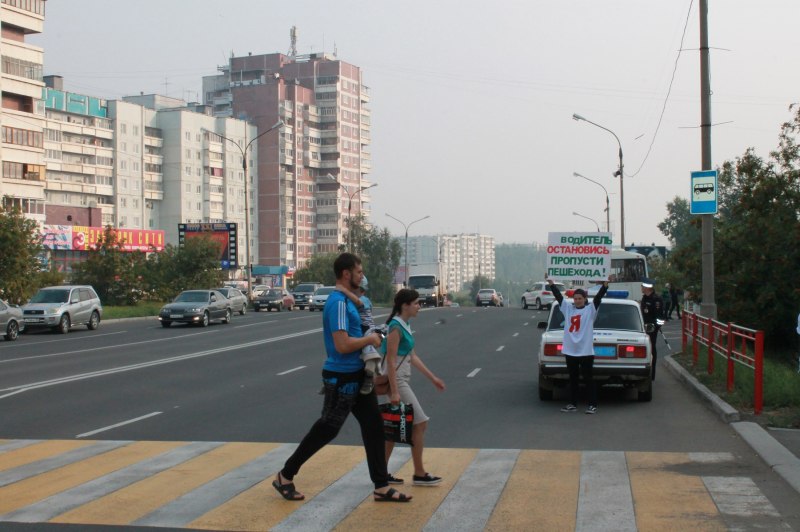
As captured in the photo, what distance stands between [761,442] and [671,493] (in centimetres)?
258

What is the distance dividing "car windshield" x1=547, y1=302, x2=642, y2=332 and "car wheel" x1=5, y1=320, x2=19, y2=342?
2223 centimetres

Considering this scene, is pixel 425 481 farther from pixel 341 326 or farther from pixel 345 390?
pixel 341 326

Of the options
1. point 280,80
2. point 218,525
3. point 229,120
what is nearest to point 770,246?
point 218,525

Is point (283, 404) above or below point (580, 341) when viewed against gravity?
below

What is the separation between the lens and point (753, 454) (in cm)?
1009

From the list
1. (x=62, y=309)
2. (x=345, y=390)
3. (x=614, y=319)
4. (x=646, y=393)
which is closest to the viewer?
(x=345, y=390)

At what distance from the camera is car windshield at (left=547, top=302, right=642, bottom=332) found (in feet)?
51.8

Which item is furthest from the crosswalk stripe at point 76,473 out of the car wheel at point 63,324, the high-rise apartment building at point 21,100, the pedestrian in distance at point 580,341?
the high-rise apartment building at point 21,100

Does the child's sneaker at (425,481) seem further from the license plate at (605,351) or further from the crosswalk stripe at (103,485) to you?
the license plate at (605,351)

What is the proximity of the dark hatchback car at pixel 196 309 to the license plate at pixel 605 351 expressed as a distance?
1093 inches

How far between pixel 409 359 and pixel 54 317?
30.6 m

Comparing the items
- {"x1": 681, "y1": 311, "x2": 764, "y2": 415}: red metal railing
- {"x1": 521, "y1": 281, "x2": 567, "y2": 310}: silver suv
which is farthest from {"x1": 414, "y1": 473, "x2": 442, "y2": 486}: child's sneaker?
{"x1": 521, "y1": 281, "x2": 567, "y2": 310}: silver suv

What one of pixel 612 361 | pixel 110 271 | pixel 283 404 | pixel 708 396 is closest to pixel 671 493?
pixel 708 396

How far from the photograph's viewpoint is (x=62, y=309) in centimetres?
3691
